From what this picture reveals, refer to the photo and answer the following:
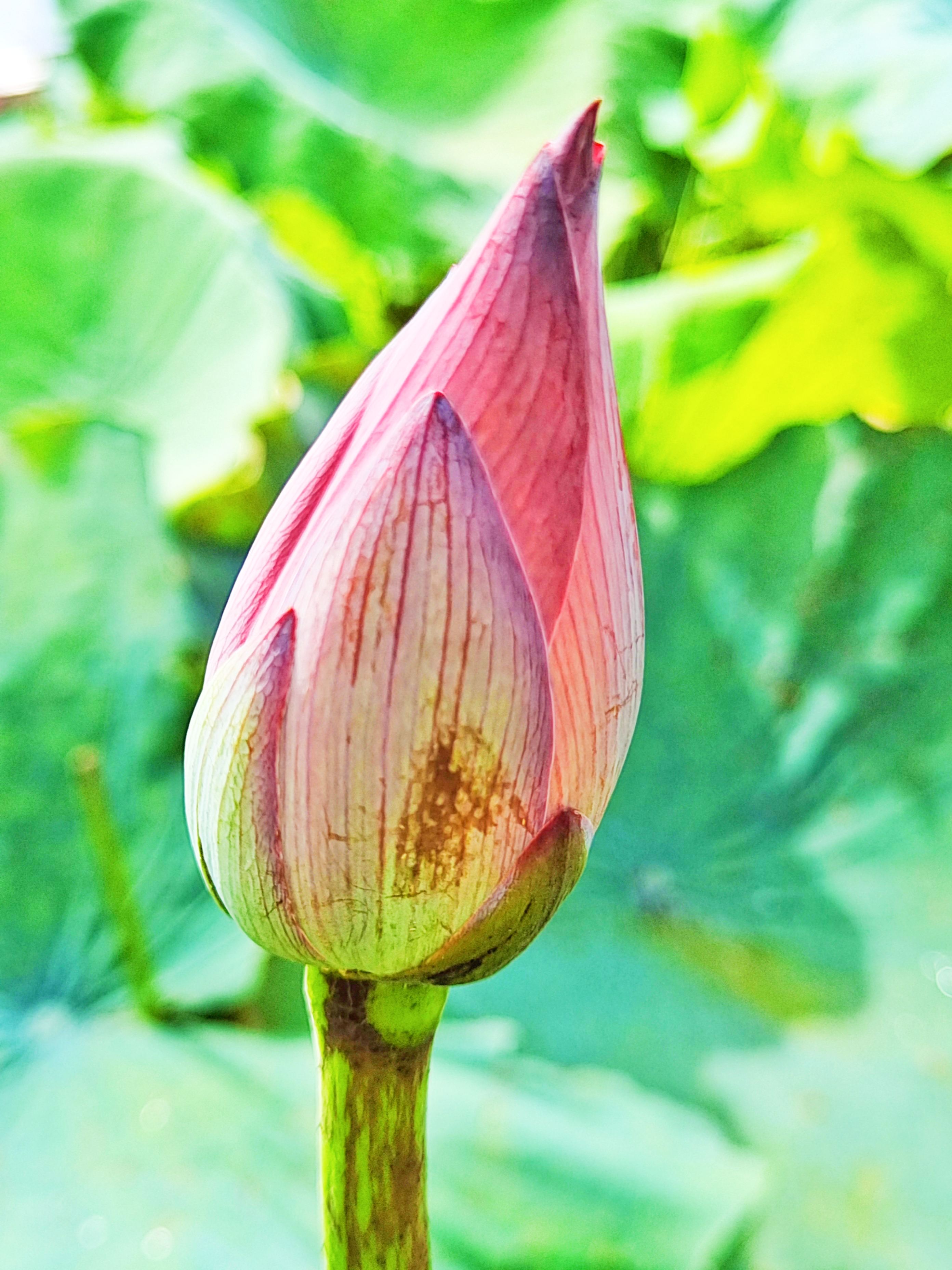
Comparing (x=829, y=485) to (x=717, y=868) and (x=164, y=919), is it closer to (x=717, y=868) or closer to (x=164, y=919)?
(x=717, y=868)

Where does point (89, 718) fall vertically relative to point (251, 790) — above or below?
below

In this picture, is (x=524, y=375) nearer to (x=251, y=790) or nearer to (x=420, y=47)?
(x=251, y=790)

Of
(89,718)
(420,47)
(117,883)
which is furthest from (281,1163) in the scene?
(420,47)

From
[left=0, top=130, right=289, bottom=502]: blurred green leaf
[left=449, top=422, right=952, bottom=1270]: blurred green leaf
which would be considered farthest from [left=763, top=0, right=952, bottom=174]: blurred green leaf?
[left=0, top=130, right=289, bottom=502]: blurred green leaf

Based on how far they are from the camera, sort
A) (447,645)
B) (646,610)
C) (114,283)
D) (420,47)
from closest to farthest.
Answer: (447,645) < (646,610) < (114,283) < (420,47)


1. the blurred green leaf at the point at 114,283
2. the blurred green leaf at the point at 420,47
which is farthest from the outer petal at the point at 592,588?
the blurred green leaf at the point at 420,47

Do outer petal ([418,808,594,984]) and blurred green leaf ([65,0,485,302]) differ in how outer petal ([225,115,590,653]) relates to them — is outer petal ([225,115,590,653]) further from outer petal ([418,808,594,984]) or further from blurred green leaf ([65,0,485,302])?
blurred green leaf ([65,0,485,302])
